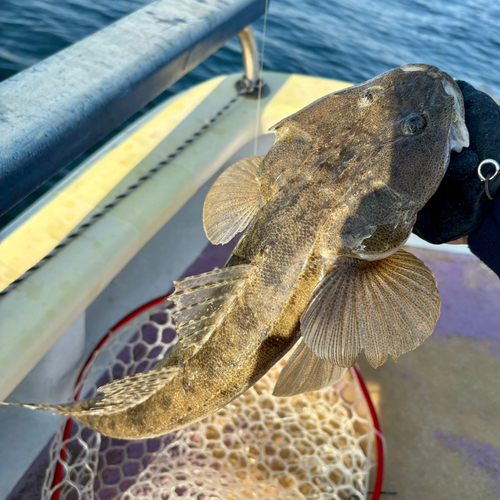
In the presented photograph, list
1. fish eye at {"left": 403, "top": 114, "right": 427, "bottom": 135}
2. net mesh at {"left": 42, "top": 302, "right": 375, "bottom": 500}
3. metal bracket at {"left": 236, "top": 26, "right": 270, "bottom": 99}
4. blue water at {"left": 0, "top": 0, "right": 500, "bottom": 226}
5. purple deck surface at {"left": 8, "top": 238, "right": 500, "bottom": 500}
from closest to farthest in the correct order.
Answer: fish eye at {"left": 403, "top": 114, "right": 427, "bottom": 135}
net mesh at {"left": 42, "top": 302, "right": 375, "bottom": 500}
purple deck surface at {"left": 8, "top": 238, "right": 500, "bottom": 500}
metal bracket at {"left": 236, "top": 26, "right": 270, "bottom": 99}
blue water at {"left": 0, "top": 0, "right": 500, "bottom": 226}

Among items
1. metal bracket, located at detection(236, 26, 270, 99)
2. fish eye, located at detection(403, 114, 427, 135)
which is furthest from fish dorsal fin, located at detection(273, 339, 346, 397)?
metal bracket, located at detection(236, 26, 270, 99)

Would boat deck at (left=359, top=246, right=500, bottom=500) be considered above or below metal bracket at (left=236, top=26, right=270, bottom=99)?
below

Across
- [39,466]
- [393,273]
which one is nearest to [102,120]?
[393,273]

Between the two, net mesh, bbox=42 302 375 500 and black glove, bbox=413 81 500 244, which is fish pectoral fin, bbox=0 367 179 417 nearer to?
net mesh, bbox=42 302 375 500

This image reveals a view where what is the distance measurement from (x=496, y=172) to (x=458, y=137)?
0.23m

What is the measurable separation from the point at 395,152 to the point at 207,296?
102cm

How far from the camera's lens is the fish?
6.28 feet

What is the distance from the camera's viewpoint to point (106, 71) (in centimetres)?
271

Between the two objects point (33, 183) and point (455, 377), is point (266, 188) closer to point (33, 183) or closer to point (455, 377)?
point (33, 183)

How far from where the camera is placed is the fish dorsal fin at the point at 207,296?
1.92m

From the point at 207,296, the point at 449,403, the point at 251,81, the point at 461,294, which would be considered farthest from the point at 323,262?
the point at 251,81

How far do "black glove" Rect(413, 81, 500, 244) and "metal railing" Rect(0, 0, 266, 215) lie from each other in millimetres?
1817

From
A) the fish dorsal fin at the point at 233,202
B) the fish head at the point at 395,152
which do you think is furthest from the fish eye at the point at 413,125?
the fish dorsal fin at the point at 233,202

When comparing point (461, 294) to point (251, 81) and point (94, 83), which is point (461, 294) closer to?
point (251, 81)
